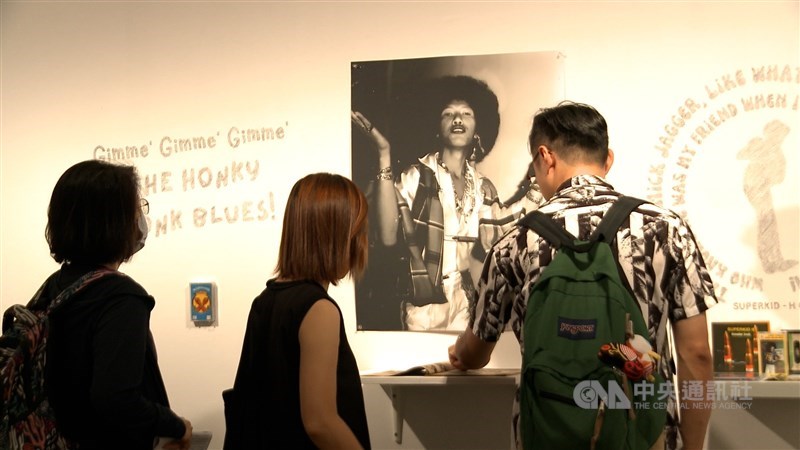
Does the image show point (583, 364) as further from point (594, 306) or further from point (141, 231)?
point (141, 231)

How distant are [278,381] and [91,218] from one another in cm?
53

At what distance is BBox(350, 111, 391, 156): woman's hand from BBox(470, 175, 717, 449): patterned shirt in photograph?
96cm

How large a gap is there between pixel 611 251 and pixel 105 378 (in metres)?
1.08

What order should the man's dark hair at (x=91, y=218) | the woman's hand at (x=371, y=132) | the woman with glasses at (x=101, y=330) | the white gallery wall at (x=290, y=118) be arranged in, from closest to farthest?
1. the woman with glasses at (x=101, y=330)
2. the man's dark hair at (x=91, y=218)
3. the white gallery wall at (x=290, y=118)
4. the woman's hand at (x=371, y=132)

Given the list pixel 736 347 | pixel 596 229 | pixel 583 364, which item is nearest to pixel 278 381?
pixel 583 364

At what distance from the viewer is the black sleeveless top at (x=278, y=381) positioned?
1747 mm

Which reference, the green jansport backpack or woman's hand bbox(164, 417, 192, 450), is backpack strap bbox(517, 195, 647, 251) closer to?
the green jansport backpack

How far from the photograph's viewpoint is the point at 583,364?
1760 millimetres

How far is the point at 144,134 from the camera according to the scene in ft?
10.0

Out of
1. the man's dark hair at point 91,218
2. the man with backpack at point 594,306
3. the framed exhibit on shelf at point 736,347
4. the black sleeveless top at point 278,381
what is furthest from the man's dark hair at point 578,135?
the man's dark hair at point 91,218

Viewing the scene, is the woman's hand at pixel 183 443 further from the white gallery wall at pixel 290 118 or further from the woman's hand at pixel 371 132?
the woman's hand at pixel 371 132

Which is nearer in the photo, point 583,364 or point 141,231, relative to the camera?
point 583,364

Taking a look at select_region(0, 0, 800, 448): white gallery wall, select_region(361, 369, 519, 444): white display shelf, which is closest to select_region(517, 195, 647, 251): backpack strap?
select_region(361, 369, 519, 444): white display shelf

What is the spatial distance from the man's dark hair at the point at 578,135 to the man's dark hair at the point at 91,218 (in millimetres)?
994
